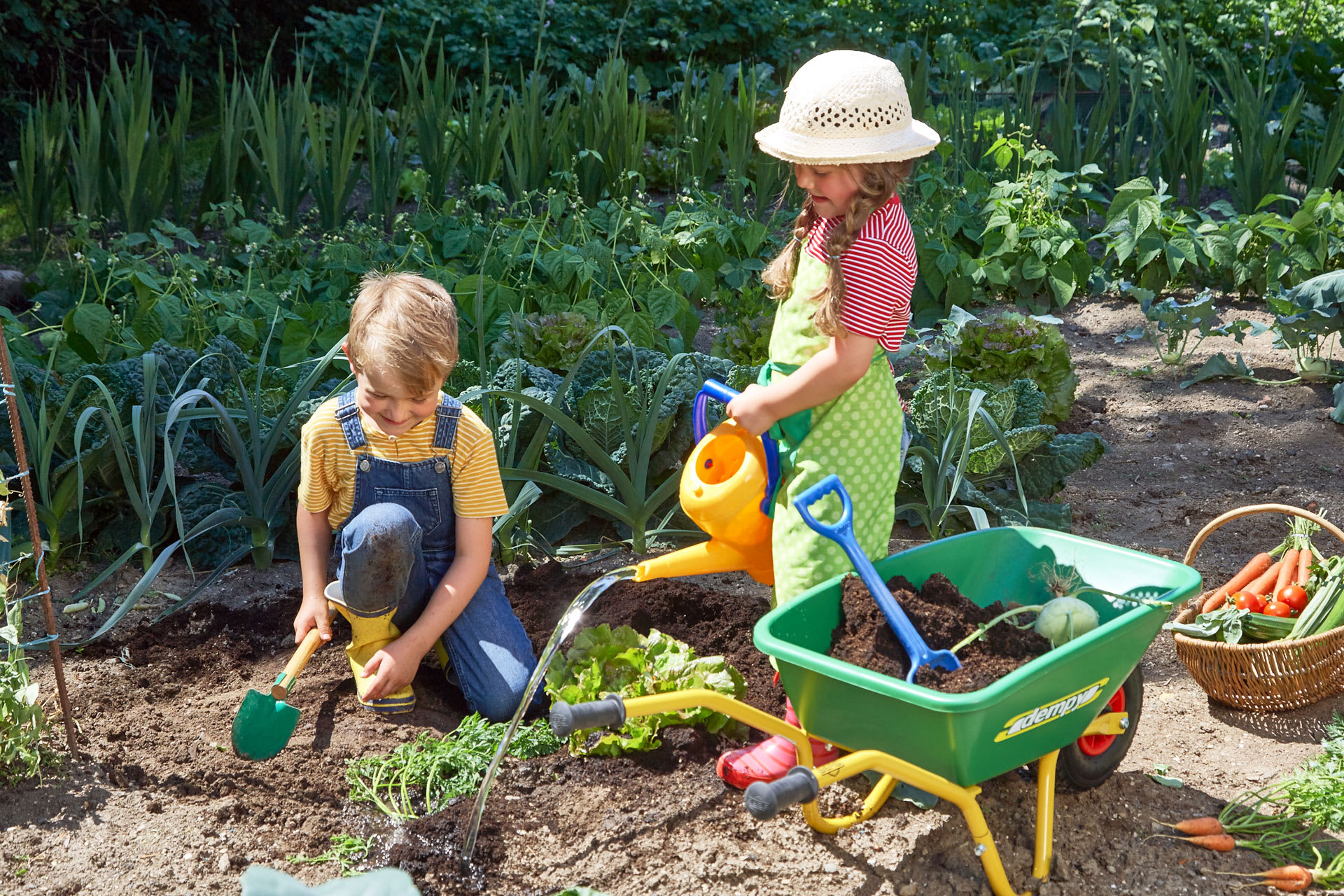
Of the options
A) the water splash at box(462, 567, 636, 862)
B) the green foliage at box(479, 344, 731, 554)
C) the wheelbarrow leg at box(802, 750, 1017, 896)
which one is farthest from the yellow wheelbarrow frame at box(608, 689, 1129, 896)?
the green foliage at box(479, 344, 731, 554)

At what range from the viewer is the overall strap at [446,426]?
2.22m

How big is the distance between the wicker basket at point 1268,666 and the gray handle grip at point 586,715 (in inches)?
47.6

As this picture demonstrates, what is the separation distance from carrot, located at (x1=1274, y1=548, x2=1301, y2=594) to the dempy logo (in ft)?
2.78

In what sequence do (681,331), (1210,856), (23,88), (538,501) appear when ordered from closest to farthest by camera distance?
(1210,856) < (538,501) < (681,331) < (23,88)

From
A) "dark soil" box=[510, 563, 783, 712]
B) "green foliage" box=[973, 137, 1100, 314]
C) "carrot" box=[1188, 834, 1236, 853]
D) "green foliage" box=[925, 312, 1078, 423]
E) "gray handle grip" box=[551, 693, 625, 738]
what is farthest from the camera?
"green foliage" box=[973, 137, 1100, 314]

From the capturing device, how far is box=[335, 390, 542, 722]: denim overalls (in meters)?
2.13

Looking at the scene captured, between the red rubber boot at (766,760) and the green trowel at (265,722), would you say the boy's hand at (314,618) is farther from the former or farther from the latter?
the red rubber boot at (766,760)

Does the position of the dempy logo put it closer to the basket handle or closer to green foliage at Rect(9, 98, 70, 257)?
the basket handle

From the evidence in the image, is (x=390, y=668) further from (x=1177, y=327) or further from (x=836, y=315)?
(x=1177, y=327)

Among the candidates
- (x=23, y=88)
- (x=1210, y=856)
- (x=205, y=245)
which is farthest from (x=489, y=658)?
(x=23, y=88)

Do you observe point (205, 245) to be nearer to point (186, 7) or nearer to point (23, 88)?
point (23, 88)

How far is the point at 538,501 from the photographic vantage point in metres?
2.90

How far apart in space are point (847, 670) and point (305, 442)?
1.17m

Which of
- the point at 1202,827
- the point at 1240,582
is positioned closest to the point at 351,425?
the point at 1202,827
